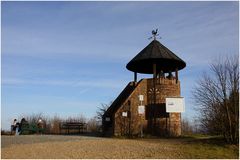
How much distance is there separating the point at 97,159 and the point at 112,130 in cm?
1039

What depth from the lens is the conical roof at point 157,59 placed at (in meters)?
23.1

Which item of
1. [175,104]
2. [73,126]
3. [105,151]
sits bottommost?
[73,126]

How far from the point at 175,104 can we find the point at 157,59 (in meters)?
3.52

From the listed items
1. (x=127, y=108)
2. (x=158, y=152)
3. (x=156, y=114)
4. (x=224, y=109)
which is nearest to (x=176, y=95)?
(x=156, y=114)

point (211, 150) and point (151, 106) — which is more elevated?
point (151, 106)

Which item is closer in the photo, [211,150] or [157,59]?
[211,150]

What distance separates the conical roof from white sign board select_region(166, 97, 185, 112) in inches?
112

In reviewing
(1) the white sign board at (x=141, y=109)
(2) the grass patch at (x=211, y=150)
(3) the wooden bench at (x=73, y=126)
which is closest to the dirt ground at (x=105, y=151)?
(2) the grass patch at (x=211, y=150)

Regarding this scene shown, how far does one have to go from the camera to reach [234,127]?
1569 centimetres

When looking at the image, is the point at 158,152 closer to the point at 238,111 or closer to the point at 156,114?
the point at 238,111

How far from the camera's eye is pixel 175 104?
21609 mm

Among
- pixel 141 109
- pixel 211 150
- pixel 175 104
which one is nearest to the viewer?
pixel 211 150

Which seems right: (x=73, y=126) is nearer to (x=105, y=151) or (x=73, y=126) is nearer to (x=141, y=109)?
(x=141, y=109)

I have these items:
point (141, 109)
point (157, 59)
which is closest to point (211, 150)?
point (141, 109)
